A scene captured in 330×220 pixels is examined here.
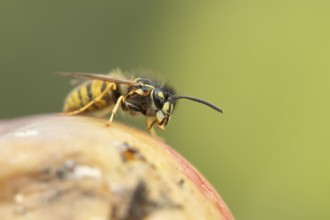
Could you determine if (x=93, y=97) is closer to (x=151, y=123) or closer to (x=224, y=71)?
(x=151, y=123)

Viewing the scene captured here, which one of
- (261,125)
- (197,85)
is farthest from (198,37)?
(261,125)

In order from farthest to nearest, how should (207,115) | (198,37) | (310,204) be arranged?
(198,37)
(207,115)
(310,204)

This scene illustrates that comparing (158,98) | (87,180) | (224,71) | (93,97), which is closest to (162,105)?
(158,98)

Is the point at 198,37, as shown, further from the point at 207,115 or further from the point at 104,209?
the point at 104,209

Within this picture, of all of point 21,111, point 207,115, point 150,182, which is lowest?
point 21,111

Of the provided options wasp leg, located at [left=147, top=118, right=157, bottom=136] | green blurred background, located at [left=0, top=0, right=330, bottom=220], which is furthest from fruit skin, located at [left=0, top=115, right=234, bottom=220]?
green blurred background, located at [left=0, top=0, right=330, bottom=220]

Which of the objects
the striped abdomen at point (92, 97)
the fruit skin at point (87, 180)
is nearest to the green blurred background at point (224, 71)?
the striped abdomen at point (92, 97)

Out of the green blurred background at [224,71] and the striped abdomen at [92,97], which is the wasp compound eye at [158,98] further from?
the green blurred background at [224,71]
